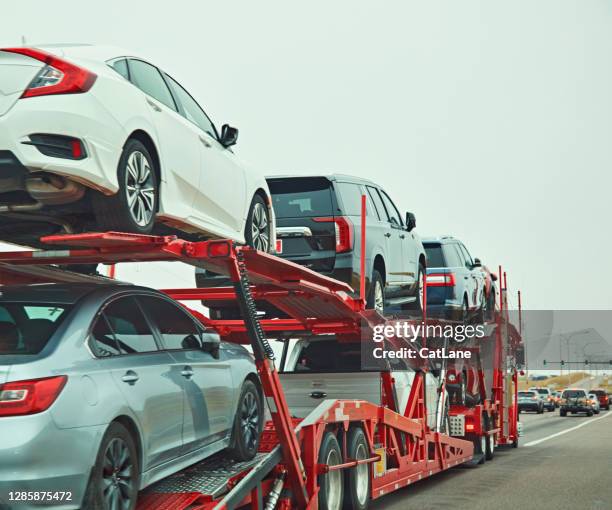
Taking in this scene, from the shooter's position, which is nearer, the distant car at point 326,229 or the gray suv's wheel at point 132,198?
the gray suv's wheel at point 132,198

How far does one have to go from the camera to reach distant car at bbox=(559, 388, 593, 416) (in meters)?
53.4

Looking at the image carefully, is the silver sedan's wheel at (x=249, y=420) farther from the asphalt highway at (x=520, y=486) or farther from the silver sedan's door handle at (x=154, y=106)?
the asphalt highway at (x=520, y=486)

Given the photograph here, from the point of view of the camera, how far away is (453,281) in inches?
624

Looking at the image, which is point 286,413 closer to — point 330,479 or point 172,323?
point 330,479

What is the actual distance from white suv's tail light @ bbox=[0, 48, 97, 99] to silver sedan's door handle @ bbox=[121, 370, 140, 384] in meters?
1.70

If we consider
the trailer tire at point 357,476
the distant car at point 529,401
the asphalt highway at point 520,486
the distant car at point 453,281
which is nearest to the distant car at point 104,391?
the trailer tire at point 357,476

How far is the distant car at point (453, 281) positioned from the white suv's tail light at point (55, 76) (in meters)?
10.6

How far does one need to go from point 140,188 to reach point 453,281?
10.3 meters

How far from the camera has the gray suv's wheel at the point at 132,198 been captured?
19.5 feet

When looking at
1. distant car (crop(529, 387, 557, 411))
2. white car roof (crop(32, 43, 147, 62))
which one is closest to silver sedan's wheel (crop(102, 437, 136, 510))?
white car roof (crop(32, 43, 147, 62))

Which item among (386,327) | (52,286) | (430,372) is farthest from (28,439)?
(430,372)

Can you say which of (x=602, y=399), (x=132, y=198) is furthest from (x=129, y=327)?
(x=602, y=399)

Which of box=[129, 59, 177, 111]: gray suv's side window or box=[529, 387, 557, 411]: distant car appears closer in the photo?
box=[129, 59, 177, 111]: gray suv's side window

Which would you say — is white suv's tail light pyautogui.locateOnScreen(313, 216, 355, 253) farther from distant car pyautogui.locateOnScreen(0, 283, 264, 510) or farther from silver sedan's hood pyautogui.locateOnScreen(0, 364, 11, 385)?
silver sedan's hood pyautogui.locateOnScreen(0, 364, 11, 385)
